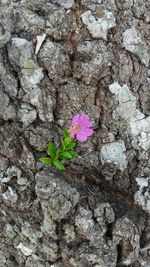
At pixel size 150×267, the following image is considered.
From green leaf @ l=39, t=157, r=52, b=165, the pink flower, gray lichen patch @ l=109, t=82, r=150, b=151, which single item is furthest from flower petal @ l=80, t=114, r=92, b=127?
green leaf @ l=39, t=157, r=52, b=165

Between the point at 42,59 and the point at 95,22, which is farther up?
the point at 95,22

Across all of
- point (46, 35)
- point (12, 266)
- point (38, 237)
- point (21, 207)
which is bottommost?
point (12, 266)

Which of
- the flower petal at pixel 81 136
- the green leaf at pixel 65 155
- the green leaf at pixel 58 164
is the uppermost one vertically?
the flower petal at pixel 81 136

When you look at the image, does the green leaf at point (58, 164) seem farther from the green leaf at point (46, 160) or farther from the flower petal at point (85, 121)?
the flower petal at point (85, 121)

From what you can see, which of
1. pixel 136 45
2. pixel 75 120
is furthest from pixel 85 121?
pixel 136 45

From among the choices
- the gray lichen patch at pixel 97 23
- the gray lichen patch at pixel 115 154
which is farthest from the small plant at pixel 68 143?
the gray lichen patch at pixel 97 23

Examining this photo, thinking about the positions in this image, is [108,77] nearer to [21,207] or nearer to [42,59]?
[42,59]

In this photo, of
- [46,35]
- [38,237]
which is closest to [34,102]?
[46,35]
